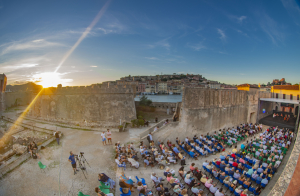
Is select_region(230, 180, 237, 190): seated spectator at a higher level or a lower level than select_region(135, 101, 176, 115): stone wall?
lower

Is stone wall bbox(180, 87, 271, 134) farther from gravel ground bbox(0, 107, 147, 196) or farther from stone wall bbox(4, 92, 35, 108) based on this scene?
stone wall bbox(4, 92, 35, 108)

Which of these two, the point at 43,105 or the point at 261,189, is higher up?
the point at 43,105

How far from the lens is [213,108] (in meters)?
16.9

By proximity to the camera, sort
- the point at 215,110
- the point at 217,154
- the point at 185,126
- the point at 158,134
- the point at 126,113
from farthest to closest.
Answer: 1. the point at 126,113
2. the point at 215,110
3. the point at 185,126
4. the point at 158,134
5. the point at 217,154

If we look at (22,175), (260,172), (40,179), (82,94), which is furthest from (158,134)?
(82,94)

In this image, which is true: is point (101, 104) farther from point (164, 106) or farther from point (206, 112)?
point (206, 112)

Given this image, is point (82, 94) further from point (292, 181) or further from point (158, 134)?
point (292, 181)

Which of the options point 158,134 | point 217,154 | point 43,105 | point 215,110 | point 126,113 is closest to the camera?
point 217,154

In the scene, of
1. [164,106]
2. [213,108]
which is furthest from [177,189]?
[164,106]

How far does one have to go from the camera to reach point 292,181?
3391 mm

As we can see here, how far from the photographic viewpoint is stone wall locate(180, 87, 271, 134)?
49.4ft

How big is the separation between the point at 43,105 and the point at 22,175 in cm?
2074

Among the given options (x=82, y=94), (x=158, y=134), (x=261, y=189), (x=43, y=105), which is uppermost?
(x=82, y=94)

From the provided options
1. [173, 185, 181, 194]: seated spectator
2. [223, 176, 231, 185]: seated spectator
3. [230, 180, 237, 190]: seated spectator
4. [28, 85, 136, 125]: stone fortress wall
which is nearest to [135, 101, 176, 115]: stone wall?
[28, 85, 136, 125]: stone fortress wall
